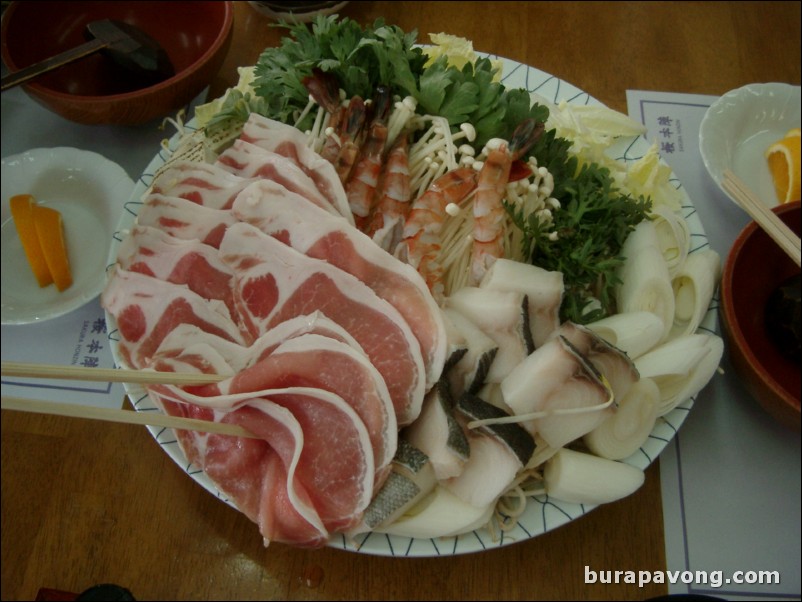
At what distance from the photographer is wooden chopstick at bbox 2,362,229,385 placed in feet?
2.54

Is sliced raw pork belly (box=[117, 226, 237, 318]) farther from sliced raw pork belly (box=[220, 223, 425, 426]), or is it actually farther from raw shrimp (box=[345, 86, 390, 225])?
raw shrimp (box=[345, 86, 390, 225])

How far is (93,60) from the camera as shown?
174 centimetres

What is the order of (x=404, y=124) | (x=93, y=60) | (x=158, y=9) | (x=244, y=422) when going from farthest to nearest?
1. (x=158, y=9)
2. (x=93, y=60)
3. (x=404, y=124)
4. (x=244, y=422)

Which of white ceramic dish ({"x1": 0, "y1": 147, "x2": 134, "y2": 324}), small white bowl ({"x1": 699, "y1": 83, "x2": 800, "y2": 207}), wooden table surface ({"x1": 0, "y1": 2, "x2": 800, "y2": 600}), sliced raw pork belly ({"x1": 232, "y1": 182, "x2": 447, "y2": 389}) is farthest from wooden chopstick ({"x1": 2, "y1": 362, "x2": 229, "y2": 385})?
small white bowl ({"x1": 699, "y1": 83, "x2": 800, "y2": 207})

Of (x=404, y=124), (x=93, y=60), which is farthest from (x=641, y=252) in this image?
(x=93, y=60)

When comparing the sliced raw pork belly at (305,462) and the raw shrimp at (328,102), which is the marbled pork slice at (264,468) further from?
the raw shrimp at (328,102)

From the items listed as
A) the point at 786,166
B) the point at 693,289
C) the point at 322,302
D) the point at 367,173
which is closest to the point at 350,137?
the point at 367,173

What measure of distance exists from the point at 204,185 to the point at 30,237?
45 centimetres

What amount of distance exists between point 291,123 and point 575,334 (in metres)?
0.89

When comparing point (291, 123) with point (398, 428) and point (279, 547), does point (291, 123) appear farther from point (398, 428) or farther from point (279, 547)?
point (279, 547)

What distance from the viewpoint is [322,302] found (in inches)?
45.6

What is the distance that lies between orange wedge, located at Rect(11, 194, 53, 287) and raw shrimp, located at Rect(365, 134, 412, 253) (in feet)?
2.65

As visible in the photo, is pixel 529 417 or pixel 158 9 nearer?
pixel 529 417

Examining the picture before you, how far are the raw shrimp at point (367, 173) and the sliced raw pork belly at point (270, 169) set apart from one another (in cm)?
8
